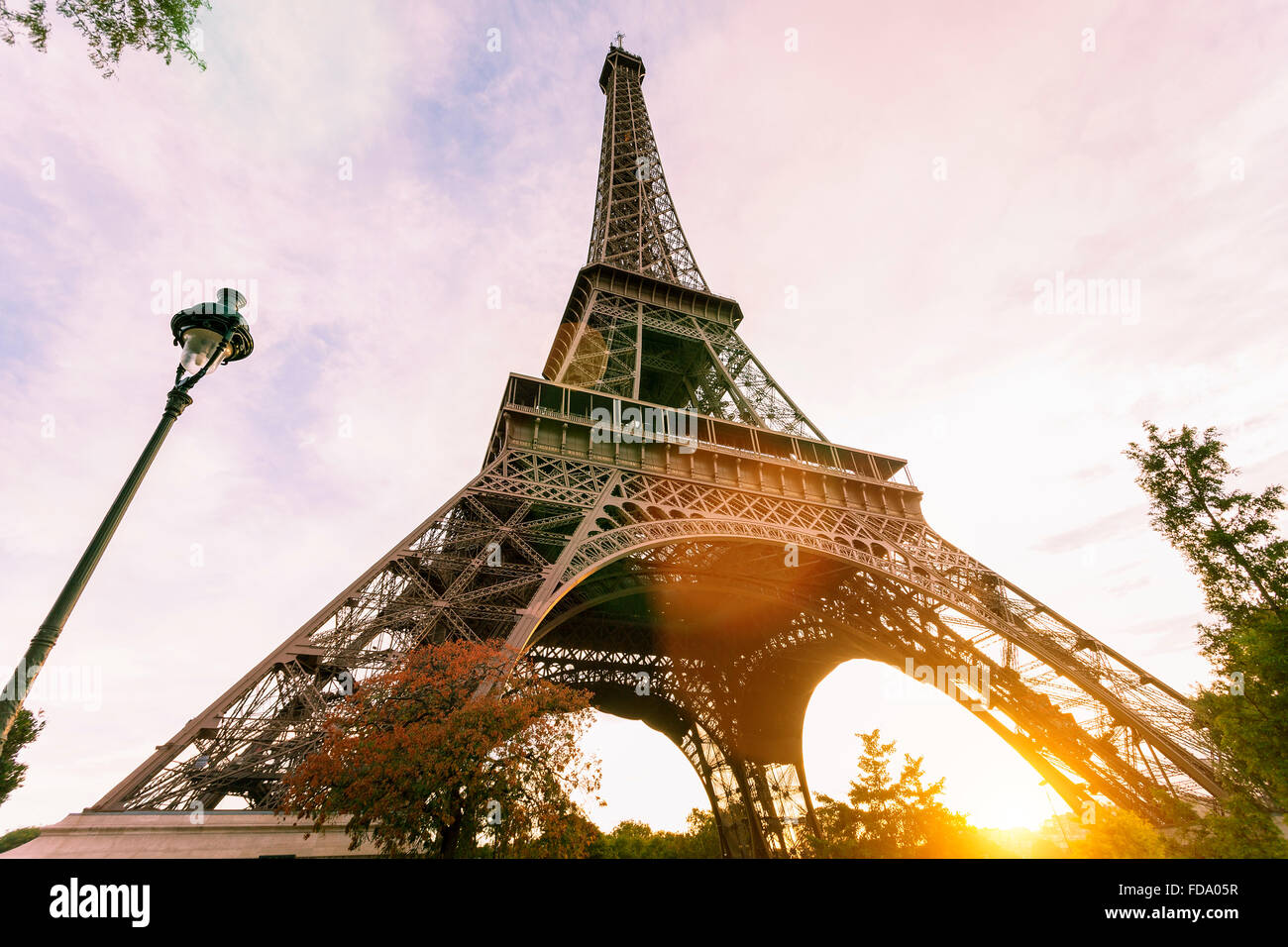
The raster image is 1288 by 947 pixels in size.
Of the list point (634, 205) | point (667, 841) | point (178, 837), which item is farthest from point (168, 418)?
point (667, 841)

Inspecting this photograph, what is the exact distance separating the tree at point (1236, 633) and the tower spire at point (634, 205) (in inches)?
908

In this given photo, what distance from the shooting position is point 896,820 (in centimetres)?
2014

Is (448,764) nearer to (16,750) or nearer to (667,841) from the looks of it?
(16,750)

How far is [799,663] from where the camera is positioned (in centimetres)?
3033

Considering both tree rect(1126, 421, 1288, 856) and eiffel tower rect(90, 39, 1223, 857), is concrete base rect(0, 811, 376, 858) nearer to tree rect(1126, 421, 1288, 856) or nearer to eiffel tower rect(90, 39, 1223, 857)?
eiffel tower rect(90, 39, 1223, 857)

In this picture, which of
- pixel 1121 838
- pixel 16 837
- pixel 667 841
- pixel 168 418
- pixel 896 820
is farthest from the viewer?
pixel 667 841

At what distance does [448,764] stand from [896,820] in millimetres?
17095

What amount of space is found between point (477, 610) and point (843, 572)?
596 inches

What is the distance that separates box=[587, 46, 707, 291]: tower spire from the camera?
3419 centimetres

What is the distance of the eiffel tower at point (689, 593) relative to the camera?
13.8 meters
